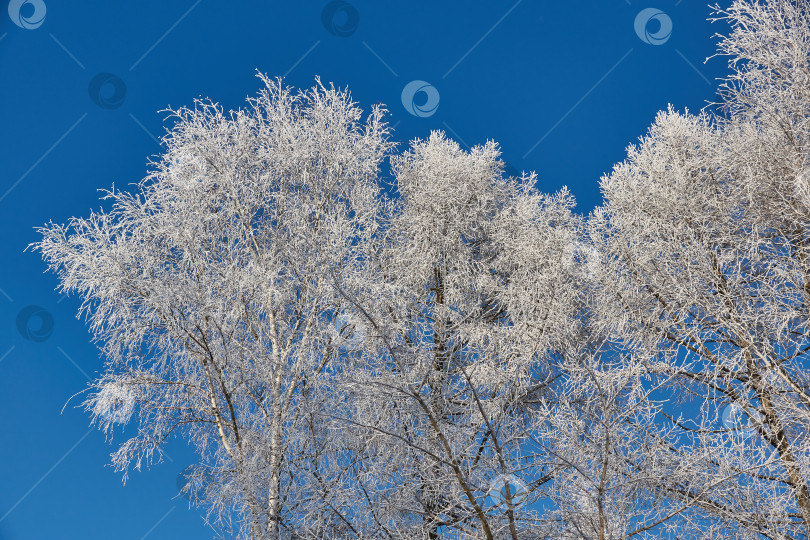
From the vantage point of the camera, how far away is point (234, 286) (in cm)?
627

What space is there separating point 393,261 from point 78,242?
3.61 metres

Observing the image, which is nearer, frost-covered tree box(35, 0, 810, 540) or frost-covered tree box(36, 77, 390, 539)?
frost-covered tree box(35, 0, 810, 540)

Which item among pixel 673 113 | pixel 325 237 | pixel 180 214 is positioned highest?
pixel 673 113

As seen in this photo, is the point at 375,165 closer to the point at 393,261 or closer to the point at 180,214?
the point at 393,261

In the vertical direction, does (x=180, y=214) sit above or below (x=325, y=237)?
below

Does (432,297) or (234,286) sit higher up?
(432,297)

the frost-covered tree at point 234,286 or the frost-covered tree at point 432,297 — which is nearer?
the frost-covered tree at point 432,297

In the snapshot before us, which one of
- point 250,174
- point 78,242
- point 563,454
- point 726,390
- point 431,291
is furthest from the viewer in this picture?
point 431,291

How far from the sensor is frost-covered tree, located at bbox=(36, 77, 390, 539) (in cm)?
594

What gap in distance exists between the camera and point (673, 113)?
8148 millimetres

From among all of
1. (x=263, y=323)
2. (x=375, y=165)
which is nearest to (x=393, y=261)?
(x=375, y=165)

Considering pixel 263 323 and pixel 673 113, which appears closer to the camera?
pixel 263 323

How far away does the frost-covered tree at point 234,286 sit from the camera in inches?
234

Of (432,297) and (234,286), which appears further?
(432,297)
